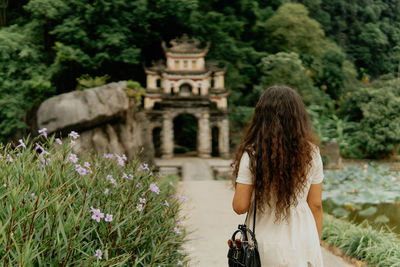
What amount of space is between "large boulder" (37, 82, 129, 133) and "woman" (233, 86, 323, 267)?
755 cm

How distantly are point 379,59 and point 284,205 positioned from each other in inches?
806

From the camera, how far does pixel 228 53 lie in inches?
635

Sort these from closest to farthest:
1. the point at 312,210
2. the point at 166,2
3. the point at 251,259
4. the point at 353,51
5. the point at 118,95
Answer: the point at 251,259, the point at 312,210, the point at 118,95, the point at 166,2, the point at 353,51

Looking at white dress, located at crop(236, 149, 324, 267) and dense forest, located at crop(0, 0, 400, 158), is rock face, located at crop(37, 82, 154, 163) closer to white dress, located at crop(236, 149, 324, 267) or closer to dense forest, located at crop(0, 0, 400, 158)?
dense forest, located at crop(0, 0, 400, 158)

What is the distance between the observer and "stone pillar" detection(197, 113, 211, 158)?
1470 cm

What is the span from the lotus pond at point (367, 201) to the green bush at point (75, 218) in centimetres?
368

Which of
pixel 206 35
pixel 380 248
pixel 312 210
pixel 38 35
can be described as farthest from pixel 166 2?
pixel 312 210

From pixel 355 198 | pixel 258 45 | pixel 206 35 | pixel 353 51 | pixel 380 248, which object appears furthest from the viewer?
pixel 353 51

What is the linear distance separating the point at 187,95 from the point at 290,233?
45.1 feet

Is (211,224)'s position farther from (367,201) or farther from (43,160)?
(367,201)

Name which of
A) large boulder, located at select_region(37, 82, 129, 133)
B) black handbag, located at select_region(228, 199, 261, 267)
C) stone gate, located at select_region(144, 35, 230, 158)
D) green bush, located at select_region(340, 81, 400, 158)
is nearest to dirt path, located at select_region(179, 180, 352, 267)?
black handbag, located at select_region(228, 199, 261, 267)

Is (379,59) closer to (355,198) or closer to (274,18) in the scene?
(274,18)

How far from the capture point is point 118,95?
917 cm

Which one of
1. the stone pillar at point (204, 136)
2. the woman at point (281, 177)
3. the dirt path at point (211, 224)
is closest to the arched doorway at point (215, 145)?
the stone pillar at point (204, 136)
